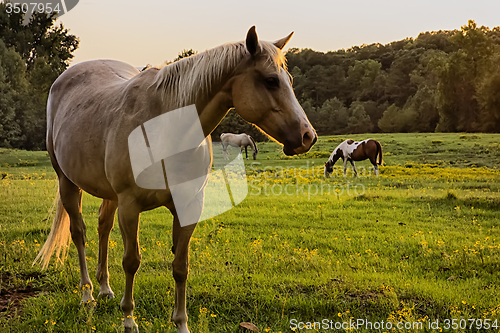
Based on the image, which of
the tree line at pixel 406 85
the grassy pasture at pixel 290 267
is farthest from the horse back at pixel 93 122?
the tree line at pixel 406 85

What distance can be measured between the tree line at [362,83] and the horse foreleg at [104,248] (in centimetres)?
2922

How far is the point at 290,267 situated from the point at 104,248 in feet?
7.63

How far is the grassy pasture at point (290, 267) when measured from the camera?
11.8 ft

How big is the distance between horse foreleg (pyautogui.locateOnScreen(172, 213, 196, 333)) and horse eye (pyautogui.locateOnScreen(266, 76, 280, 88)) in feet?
4.72

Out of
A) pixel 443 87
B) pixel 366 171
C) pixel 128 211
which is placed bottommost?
pixel 366 171

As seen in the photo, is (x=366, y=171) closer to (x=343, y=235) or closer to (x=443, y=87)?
(x=343, y=235)

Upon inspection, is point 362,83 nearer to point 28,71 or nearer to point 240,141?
point 240,141

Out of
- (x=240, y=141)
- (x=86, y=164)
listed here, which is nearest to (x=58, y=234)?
(x=86, y=164)

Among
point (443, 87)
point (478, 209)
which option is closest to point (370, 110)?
point (443, 87)

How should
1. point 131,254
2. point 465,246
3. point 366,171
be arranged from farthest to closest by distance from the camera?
1. point 366,171
2. point 465,246
3. point 131,254

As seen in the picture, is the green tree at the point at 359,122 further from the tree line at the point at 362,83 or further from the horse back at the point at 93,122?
the horse back at the point at 93,122

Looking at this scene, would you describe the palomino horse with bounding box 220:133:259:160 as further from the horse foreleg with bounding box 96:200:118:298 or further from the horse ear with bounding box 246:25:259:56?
the horse ear with bounding box 246:25:259:56

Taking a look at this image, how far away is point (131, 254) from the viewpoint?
128 inches

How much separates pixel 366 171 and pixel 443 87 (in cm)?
3558
